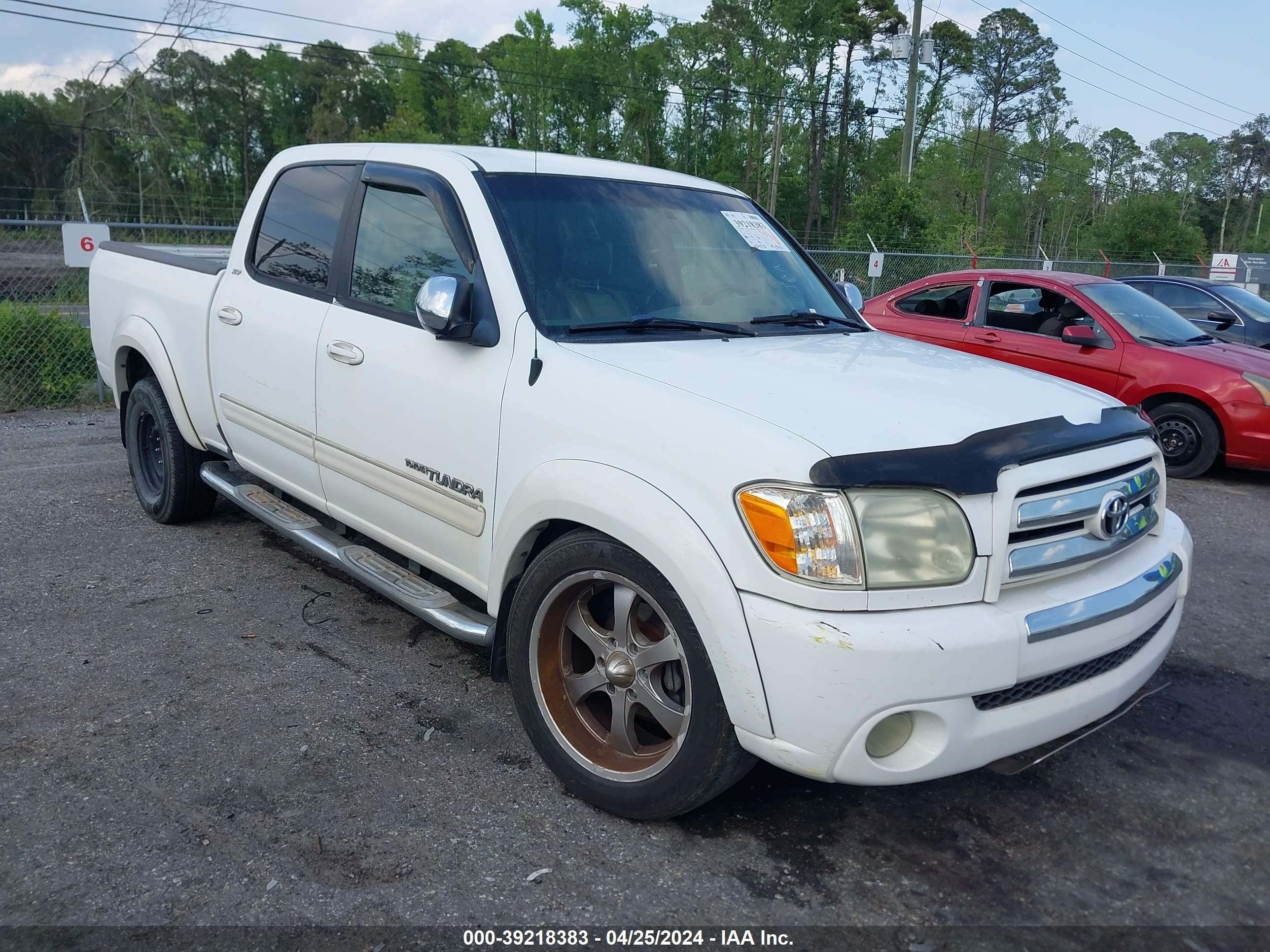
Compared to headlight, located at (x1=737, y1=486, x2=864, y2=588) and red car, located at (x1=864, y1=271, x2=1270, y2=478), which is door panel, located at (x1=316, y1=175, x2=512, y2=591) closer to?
headlight, located at (x1=737, y1=486, x2=864, y2=588)

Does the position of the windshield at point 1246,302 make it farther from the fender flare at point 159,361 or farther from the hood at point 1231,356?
the fender flare at point 159,361

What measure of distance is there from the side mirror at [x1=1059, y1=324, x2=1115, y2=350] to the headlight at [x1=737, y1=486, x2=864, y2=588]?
674 centimetres

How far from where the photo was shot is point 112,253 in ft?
19.5

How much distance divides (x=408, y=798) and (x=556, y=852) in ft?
1.80

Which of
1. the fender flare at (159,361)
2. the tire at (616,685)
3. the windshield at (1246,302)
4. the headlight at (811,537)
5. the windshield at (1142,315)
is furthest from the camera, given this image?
the windshield at (1246,302)

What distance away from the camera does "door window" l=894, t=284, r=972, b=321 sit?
365 inches

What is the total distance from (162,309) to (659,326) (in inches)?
125

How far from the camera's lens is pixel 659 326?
343cm

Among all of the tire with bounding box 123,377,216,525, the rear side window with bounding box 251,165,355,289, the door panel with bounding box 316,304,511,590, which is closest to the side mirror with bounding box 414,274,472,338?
the door panel with bounding box 316,304,511,590

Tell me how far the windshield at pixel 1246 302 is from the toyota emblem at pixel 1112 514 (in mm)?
9696

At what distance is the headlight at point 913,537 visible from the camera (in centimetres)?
243

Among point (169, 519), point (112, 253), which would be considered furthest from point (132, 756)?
point (112, 253)

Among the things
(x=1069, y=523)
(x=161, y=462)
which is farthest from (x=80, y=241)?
(x=1069, y=523)

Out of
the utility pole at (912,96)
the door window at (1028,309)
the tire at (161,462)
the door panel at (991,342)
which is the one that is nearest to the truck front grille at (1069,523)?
the tire at (161,462)
